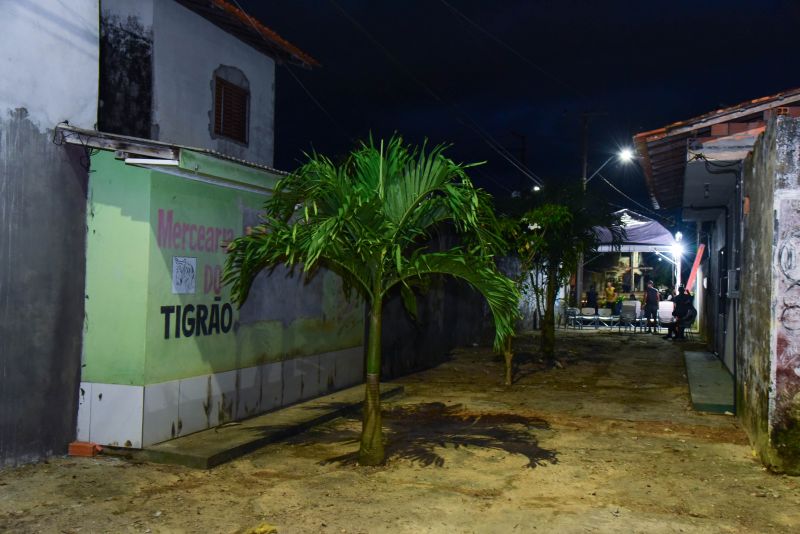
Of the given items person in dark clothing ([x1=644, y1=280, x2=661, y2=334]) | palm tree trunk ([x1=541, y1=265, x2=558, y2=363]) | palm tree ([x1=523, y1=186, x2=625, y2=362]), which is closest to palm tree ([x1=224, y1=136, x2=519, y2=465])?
palm tree ([x1=523, y1=186, x2=625, y2=362])

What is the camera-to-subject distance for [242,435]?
25.5 ft

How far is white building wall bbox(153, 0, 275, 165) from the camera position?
10.2 metres

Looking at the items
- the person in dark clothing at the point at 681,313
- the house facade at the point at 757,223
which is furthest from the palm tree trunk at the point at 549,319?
the person in dark clothing at the point at 681,313

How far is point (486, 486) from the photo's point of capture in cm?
625

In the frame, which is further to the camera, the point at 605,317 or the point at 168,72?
the point at 605,317

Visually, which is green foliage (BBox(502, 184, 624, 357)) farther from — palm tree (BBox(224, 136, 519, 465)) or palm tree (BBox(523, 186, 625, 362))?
palm tree (BBox(224, 136, 519, 465))

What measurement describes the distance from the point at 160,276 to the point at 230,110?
17.5ft

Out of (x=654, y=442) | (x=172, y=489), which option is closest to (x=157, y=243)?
(x=172, y=489)

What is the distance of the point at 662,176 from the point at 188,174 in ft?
27.0

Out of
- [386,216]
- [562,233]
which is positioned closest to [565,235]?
[562,233]

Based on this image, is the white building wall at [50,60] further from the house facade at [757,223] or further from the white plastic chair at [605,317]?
the white plastic chair at [605,317]

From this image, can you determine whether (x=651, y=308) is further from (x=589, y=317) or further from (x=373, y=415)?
(x=373, y=415)

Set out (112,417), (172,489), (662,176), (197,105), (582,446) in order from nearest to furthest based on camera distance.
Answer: (172,489), (112,417), (582,446), (197,105), (662,176)

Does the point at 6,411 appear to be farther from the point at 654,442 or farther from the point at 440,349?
the point at 440,349
